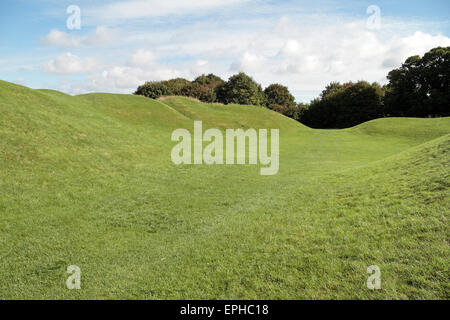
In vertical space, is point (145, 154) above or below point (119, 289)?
above

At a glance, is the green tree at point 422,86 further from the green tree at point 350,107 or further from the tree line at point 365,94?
the green tree at point 350,107

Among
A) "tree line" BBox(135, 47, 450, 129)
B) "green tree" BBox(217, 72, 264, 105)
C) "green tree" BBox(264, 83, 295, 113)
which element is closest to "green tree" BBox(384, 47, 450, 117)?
"tree line" BBox(135, 47, 450, 129)

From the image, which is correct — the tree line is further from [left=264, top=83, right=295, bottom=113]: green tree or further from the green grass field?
the green grass field

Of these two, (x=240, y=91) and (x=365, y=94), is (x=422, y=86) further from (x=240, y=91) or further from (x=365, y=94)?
(x=240, y=91)

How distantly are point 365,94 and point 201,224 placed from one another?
6856cm

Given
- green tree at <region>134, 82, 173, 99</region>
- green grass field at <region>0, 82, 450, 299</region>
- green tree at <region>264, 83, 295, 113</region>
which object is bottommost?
green grass field at <region>0, 82, 450, 299</region>

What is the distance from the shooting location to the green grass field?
16.7ft

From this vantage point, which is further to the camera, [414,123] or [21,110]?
[414,123]

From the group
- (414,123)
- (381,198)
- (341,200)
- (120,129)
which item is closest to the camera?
(381,198)

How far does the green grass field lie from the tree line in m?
51.7

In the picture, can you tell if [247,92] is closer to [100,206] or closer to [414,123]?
[414,123]

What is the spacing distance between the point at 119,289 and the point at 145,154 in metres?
14.2

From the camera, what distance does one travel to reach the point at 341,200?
9.25 meters
